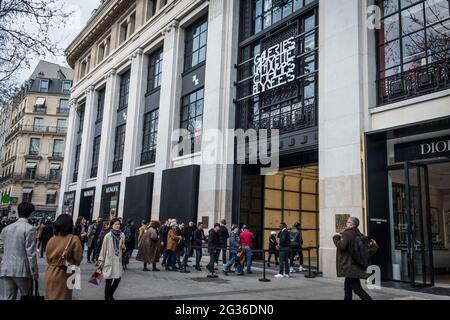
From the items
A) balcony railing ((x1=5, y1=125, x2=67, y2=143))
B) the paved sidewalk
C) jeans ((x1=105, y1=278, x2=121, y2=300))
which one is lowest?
the paved sidewalk

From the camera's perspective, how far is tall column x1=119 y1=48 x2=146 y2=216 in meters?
23.6

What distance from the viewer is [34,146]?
58000mm

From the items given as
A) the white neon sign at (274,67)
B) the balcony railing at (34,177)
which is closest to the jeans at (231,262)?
the white neon sign at (274,67)

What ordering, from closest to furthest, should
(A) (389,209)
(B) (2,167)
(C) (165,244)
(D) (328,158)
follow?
(A) (389,209)
(D) (328,158)
(C) (165,244)
(B) (2,167)

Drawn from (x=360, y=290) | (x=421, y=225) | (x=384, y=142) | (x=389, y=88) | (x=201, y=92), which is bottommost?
(x=360, y=290)

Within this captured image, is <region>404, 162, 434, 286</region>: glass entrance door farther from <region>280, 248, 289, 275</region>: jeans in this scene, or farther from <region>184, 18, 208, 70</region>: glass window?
<region>184, 18, 208, 70</region>: glass window

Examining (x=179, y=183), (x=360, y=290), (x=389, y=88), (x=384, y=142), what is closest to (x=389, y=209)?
(x=384, y=142)

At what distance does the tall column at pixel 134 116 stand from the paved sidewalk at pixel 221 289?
11967 mm

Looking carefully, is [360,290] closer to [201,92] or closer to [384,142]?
[384,142]

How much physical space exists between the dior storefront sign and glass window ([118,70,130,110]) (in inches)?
758

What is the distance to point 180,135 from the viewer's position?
2045 centimetres

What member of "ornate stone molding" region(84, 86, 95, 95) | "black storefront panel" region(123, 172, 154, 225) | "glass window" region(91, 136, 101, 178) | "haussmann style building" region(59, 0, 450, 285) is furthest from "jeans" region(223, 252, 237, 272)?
Result: "ornate stone molding" region(84, 86, 95, 95)

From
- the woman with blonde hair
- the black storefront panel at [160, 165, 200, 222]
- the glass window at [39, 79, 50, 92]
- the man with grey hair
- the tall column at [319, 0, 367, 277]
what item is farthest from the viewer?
the glass window at [39, 79, 50, 92]

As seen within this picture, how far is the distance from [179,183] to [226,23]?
24.4 feet
